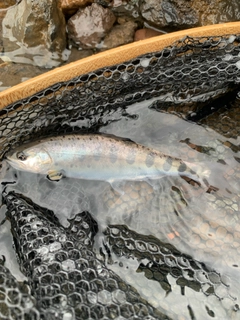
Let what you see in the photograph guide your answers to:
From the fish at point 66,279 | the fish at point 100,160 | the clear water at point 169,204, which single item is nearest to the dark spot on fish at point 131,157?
the fish at point 100,160

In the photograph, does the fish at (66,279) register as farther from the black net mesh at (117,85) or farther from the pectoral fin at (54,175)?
the black net mesh at (117,85)

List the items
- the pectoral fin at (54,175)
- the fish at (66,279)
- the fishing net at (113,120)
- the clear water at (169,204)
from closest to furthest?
the fish at (66,279) < the fishing net at (113,120) < the clear water at (169,204) < the pectoral fin at (54,175)

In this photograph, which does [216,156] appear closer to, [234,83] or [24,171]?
[234,83]

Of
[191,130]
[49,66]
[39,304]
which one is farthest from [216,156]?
[49,66]

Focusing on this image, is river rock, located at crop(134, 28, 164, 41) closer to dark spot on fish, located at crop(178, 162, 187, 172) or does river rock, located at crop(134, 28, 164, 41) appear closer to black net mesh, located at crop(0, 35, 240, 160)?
black net mesh, located at crop(0, 35, 240, 160)

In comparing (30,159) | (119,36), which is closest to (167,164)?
(30,159)

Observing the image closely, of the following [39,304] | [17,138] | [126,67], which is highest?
[126,67]

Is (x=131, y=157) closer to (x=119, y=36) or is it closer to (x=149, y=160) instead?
(x=149, y=160)
